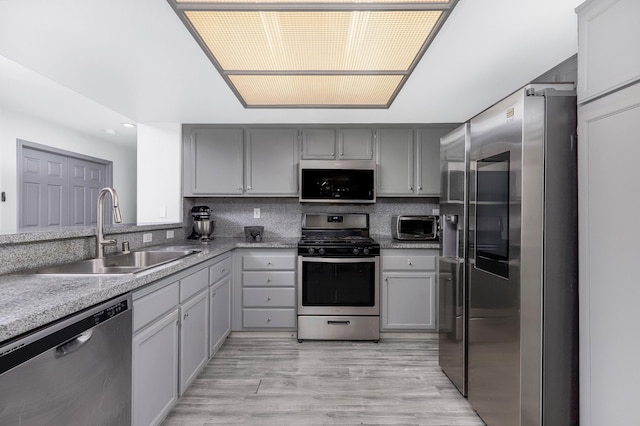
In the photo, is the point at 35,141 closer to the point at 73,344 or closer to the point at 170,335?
the point at 170,335

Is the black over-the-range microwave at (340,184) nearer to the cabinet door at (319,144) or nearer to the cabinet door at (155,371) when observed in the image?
the cabinet door at (319,144)

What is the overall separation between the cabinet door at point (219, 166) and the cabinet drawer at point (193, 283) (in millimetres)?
1266

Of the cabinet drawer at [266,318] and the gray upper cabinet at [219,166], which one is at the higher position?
the gray upper cabinet at [219,166]

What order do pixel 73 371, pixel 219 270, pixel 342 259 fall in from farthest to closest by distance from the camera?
pixel 342 259 → pixel 219 270 → pixel 73 371

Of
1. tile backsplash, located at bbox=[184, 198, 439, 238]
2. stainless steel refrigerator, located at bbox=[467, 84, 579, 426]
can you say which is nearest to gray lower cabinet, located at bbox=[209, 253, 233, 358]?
tile backsplash, located at bbox=[184, 198, 439, 238]

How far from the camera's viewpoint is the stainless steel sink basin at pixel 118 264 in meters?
1.65

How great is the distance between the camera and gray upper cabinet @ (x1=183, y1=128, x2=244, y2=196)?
339 cm

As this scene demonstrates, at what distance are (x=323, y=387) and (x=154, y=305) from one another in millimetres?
1299

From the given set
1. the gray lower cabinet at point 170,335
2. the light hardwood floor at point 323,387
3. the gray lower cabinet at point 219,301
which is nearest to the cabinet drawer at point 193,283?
the gray lower cabinet at point 170,335

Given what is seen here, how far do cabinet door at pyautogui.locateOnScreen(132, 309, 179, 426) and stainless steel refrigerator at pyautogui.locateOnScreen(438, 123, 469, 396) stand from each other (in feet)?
5.90

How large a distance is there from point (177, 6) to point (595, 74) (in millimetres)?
1770

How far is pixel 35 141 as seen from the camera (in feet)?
13.4

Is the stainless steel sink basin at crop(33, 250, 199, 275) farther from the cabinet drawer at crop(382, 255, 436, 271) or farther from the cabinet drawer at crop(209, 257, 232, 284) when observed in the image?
the cabinet drawer at crop(382, 255, 436, 271)

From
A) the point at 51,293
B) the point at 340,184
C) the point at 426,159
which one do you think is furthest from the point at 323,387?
the point at 426,159
